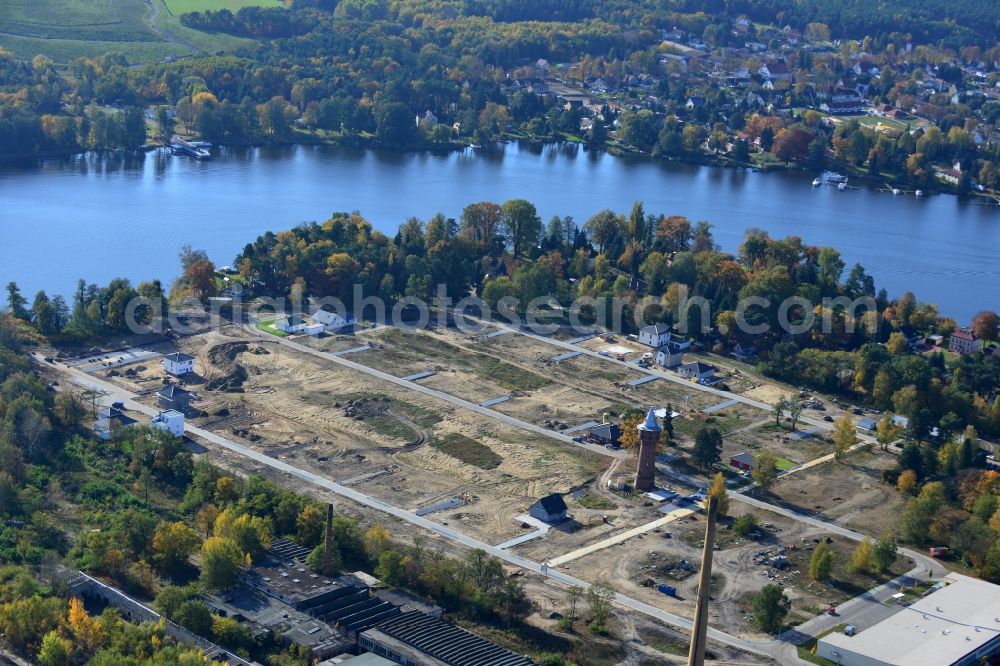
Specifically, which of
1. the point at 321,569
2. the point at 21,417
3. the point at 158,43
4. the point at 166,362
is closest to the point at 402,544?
the point at 321,569

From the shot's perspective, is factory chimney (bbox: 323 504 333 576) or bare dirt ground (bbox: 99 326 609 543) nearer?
factory chimney (bbox: 323 504 333 576)

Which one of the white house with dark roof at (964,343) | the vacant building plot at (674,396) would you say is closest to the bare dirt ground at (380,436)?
the vacant building plot at (674,396)

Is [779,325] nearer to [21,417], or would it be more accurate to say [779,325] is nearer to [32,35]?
[21,417]

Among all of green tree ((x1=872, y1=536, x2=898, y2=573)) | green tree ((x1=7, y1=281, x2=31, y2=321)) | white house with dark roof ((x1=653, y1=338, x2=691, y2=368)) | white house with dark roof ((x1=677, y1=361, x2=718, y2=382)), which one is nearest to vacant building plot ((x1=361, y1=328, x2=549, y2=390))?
white house with dark roof ((x1=653, y1=338, x2=691, y2=368))

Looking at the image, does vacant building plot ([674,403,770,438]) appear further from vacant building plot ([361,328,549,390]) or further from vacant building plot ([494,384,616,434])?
vacant building plot ([361,328,549,390])

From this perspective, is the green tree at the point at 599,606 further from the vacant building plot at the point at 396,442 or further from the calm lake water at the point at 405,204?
the calm lake water at the point at 405,204

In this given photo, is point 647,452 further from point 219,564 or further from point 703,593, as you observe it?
point 703,593
